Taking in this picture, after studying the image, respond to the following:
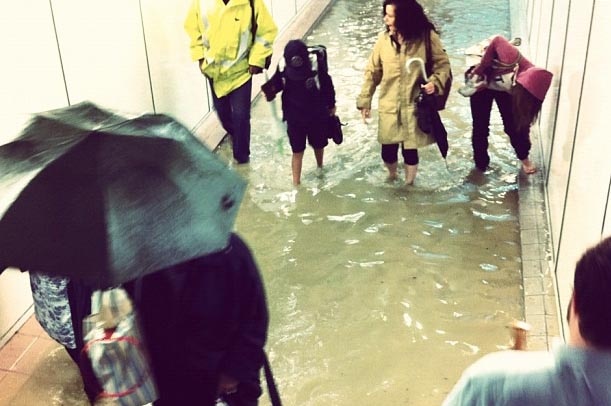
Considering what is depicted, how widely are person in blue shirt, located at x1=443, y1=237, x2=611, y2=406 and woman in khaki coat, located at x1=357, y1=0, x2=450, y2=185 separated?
4129 mm

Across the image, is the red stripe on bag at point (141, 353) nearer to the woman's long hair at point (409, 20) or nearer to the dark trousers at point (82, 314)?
the dark trousers at point (82, 314)

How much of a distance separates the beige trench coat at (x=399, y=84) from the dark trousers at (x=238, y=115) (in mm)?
1163

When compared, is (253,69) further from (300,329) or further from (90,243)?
(90,243)

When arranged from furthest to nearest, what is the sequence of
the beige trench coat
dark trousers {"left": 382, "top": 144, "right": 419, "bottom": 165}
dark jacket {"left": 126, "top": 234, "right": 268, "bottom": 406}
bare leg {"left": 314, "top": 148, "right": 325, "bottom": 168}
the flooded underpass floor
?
1. bare leg {"left": 314, "top": 148, "right": 325, "bottom": 168}
2. dark trousers {"left": 382, "top": 144, "right": 419, "bottom": 165}
3. the beige trench coat
4. the flooded underpass floor
5. dark jacket {"left": 126, "top": 234, "right": 268, "bottom": 406}

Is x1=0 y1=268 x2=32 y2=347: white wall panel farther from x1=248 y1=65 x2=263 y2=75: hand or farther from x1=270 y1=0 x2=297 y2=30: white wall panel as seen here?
x1=270 y1=0 x2=297 y2=30: white wall panel

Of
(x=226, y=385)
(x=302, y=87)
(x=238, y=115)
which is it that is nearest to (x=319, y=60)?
(x=302, y=87)

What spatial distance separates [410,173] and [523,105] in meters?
1.11

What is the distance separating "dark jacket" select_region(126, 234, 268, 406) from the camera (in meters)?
2.30

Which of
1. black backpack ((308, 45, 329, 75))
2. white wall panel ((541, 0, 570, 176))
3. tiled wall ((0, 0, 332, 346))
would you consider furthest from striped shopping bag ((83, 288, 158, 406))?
black backpack ((308, 45, 329, 75))

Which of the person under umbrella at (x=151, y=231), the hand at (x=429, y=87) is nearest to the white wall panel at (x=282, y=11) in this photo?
the hand at (x=429, y=87)

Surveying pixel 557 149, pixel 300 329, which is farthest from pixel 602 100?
pixel 300 329

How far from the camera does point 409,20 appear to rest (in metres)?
5.38

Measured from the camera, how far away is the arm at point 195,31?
6.14 meters

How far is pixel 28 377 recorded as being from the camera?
4.13 meters
